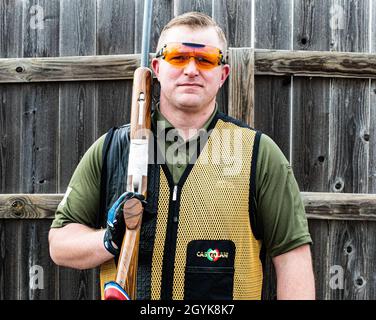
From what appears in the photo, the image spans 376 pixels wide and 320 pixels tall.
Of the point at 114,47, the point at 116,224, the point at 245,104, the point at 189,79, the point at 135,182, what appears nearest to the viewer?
the point at 116,224

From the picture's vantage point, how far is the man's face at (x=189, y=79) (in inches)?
87.5

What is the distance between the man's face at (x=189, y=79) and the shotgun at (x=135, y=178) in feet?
0.35

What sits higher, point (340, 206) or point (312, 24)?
point (312, 24)

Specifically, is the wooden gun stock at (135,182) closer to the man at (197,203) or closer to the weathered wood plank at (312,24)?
the man at (197,203)

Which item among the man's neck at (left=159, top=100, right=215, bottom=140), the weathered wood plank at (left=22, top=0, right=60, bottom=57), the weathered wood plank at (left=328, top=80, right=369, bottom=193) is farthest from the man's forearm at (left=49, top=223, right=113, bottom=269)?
the weathered wood plank at (left=328, top=80, right=369, bottom=193)

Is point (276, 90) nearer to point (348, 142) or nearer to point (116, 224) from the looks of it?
point (348, 142)

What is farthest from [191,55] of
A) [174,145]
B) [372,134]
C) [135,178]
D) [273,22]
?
[372,134]

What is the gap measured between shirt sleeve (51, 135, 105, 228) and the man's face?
411 mm

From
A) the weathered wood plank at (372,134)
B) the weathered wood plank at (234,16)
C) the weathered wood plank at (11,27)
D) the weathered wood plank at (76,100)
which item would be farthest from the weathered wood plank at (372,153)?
the weathered wood plank at (11,27)

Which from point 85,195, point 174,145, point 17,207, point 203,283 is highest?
point 174,145

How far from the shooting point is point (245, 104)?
3324mm

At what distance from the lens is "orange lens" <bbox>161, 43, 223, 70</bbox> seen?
2.24 m

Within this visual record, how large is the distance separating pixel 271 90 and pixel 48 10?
1.65 metres
